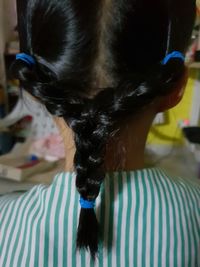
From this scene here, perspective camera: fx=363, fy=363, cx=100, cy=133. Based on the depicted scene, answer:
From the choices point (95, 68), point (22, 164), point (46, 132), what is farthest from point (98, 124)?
point (46, 132)

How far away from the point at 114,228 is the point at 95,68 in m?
0.21

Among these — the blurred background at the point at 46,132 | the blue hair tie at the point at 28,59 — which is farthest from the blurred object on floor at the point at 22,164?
the blue hair tie at the point at 28,59

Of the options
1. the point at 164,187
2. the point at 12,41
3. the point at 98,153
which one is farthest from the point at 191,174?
the point at 12,41

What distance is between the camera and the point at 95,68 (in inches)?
18.1

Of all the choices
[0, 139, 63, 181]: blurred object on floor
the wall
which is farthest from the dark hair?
the wall

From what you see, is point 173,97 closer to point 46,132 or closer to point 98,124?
point 98,124

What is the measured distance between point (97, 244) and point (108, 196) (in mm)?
64

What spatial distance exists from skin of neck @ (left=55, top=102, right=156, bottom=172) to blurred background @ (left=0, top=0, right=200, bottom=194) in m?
0.37

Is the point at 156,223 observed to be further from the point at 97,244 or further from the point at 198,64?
the point at 198,64

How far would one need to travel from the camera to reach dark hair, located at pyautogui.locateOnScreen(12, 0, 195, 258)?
443 mm

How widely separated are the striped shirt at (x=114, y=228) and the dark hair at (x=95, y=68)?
0.08 ft

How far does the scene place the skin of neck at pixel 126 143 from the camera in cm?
50

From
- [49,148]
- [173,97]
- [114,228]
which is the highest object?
[173,97]

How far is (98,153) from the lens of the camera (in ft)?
1.51
